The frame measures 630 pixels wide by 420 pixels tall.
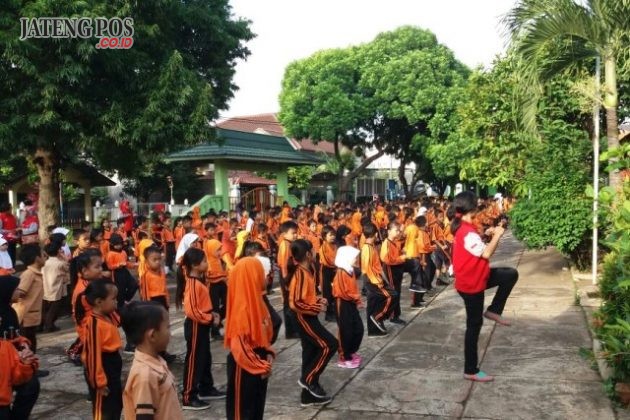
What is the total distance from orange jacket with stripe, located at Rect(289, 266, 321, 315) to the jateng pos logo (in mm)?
7712

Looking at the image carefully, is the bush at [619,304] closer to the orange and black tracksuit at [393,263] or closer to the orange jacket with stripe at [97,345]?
the orange and black tracksuit at [393,263]

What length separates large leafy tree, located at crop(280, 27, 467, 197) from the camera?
25109mm

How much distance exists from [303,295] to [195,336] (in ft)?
3.28

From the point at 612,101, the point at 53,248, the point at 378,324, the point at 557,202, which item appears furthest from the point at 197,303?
the point at 557,202

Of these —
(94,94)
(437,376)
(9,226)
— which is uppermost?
(94,94)

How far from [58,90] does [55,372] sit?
19.9 ft

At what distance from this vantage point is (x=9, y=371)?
12.1ft

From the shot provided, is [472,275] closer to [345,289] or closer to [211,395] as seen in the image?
[345,289]

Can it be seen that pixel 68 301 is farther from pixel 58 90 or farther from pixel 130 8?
pixel 130 8

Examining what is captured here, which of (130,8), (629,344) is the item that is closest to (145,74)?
(130,8)

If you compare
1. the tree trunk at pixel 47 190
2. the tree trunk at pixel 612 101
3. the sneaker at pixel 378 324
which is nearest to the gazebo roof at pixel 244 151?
the tree trunk at pixel 47 190

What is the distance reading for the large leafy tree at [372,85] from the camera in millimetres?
25109

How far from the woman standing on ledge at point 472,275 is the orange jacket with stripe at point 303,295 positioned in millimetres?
1348

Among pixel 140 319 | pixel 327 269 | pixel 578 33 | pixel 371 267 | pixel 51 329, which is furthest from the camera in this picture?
pixel 327 269
